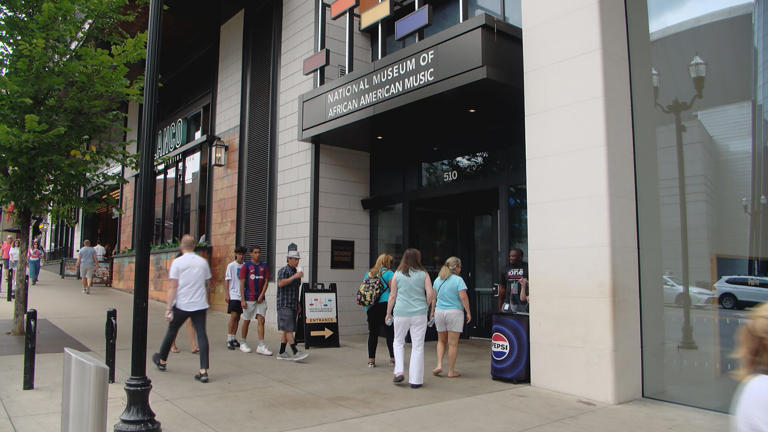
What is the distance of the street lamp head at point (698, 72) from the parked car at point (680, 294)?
84.9 inches

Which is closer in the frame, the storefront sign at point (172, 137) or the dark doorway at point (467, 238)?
the dark doorway at point (467, 238)

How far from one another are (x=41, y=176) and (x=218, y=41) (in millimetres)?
7929

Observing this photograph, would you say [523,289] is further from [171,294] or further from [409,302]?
[171,294]

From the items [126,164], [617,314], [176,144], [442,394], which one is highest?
[176,144]

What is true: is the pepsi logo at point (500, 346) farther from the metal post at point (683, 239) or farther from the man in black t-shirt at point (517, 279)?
the metal post at point (683, 239)

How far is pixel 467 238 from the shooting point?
37.9ft

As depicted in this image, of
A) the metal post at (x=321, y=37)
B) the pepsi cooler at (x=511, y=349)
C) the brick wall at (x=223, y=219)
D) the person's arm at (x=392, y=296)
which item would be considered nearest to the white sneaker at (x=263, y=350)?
the person's arm at (x=392, y=296)

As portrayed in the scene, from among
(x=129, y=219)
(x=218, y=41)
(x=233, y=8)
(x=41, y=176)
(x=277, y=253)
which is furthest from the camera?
(x=129, y=219)

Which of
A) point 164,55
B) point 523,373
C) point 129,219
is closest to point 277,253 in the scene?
point 523,373

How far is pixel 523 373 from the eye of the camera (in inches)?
280

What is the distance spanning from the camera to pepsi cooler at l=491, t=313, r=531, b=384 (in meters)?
7.15

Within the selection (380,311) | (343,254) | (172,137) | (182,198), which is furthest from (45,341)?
(172,137)

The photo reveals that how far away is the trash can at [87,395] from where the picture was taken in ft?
10.3

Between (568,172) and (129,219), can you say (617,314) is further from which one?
(129,219)
